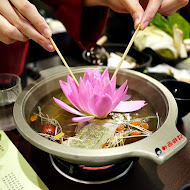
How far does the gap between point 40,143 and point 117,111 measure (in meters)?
0.39

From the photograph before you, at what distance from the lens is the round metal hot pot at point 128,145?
654mm

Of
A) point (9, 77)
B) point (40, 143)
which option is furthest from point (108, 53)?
point (40, 143)

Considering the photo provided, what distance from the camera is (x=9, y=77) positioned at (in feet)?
4.06

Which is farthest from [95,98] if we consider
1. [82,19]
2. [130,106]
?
[82,19]

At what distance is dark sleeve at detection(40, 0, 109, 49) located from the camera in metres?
1.51

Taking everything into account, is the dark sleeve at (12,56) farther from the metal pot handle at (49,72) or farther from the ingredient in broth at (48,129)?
the ingredient in broth at (48,129)

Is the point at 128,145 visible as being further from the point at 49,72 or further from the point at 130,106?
the point at 49,72

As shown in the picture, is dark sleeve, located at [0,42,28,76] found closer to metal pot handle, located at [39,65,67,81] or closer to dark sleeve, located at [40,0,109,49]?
dark sleeve, located at [40,0,109,49]

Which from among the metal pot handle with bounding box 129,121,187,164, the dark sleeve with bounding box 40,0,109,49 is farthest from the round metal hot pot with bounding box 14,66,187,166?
the dark sleeve with bounding box 40,0,109,49

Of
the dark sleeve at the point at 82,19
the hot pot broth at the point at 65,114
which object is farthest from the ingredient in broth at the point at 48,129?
the dark sleeve at the point at 82,19

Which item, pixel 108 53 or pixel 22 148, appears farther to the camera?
pixel 108 53

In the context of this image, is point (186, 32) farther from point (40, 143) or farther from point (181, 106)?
point (40, 143)

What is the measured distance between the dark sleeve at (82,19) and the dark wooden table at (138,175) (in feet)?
2.91

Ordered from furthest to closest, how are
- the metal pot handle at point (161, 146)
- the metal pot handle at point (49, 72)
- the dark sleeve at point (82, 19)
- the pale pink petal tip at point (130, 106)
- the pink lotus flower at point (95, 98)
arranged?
1. the dark sleeve at point (82, 19)
2. the metal pot handle at point (49, 72)
3. the pale pink petal tip at point (130, 106)
4. the pink lotus flower at point (95, 98)
5. the metal pot handle at point (161, 146)
